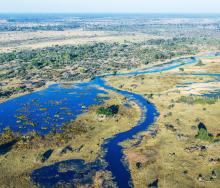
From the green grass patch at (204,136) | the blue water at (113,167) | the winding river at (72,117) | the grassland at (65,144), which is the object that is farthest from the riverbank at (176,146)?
the grassland at (65,144)

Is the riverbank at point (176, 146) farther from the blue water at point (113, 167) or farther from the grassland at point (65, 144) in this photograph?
the grassland at point (65, 144)

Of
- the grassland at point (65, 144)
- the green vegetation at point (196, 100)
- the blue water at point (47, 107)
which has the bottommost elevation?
the blue water at point (47, 107)

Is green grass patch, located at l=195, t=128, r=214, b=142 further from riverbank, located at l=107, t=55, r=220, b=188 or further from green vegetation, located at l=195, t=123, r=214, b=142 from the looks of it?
riverbank, located at l=107, t=55, r=220, b=188

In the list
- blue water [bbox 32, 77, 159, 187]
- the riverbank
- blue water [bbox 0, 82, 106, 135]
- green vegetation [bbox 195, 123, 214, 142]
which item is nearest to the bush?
green vegetation [bbox 195, 123, 214, 142]

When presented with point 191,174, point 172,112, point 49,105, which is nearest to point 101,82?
point 49,105

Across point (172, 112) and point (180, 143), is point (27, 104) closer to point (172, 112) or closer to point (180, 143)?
point (172, 112)
